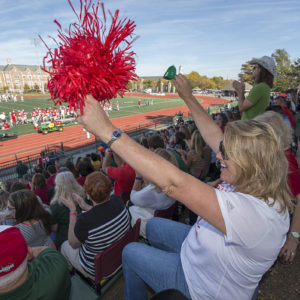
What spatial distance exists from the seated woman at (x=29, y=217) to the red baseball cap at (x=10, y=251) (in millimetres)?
1187

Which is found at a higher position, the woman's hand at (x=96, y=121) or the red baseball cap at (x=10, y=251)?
the woman's hand at (x=96, y=121)

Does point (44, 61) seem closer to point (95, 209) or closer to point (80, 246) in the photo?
point (95, 209)

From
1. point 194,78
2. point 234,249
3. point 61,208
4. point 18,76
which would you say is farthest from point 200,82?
point 234,249

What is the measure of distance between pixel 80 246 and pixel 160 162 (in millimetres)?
1907

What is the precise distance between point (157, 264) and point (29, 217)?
169cm

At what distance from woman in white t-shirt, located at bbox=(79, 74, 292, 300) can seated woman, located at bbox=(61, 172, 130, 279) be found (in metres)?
0.71

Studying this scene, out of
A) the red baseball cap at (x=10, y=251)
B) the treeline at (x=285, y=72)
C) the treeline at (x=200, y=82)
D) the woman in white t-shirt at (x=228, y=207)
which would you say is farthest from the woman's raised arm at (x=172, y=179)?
the treeline at (x=200, y=82)

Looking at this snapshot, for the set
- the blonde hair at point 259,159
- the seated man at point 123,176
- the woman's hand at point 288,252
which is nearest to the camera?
the blonde hair at point 259,159

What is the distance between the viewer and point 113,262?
7.09 ft

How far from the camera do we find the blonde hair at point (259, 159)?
1.07 meters

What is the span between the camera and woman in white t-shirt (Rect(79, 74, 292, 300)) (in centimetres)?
92

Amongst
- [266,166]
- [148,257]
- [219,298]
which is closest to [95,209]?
[148,257]

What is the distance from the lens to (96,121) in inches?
38.3

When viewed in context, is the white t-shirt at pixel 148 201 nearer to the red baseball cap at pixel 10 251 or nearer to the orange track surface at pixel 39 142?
the red baseball cap at pixel 10 251
